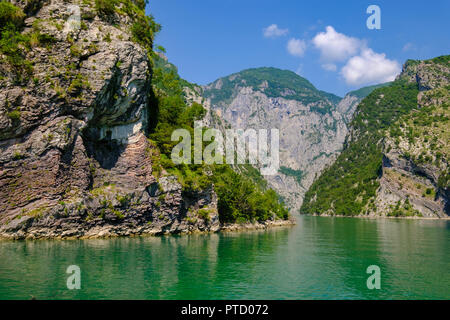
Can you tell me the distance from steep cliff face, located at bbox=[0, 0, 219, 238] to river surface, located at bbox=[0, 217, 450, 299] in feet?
18.8

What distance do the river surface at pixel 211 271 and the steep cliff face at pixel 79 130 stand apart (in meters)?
5.73

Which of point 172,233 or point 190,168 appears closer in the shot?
point 172,233

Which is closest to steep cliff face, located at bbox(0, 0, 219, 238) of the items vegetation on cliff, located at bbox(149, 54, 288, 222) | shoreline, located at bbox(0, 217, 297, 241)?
shoreline, located at bbox(0, 217, 297, 241)

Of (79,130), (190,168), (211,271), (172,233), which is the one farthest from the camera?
(190,168)

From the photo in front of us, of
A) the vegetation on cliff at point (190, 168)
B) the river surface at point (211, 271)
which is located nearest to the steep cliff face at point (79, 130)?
the vegetation on cliff at point (190, 168)

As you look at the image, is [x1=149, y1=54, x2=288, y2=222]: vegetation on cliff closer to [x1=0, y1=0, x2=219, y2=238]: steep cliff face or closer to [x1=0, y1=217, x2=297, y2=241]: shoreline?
[x1=0, y1=217, x2=297, y2=241]: shoreline

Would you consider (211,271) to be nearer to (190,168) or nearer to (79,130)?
(79,130)

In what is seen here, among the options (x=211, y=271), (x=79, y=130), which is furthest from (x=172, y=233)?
(x=211, y=271)

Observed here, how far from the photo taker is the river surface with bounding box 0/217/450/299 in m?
26.1

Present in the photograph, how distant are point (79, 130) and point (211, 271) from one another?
33.3 meters

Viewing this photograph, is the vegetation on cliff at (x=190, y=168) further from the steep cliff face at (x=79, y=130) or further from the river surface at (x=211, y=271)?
the river surface at (x=211, y=271)

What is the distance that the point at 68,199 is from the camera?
2101 inches

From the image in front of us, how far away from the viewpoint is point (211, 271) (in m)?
33.6
